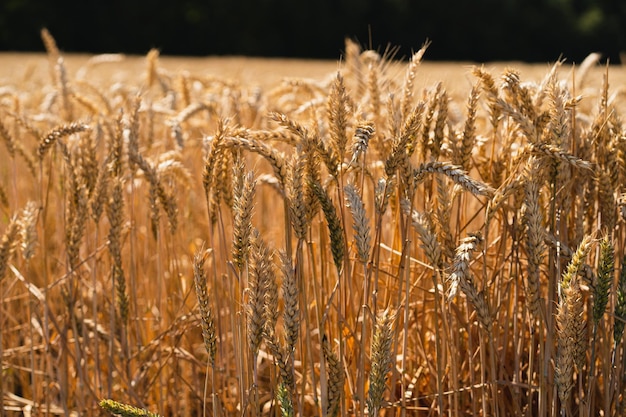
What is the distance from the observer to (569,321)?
1.37 metres

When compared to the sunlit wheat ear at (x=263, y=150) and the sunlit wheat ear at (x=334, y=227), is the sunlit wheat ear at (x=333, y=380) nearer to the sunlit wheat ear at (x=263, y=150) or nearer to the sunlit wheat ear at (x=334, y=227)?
the sunlit wheat ear at (x=334, y=227)

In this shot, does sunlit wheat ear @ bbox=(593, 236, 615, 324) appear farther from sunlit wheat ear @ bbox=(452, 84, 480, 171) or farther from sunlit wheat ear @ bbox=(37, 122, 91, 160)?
sunlit wheat ear @ bbox=(37, 122, 91, 160)

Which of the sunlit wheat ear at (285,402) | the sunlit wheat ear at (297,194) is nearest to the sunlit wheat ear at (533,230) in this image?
the sunlit wheat ear at (297,194)

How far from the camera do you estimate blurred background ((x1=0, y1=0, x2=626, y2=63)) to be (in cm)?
3372

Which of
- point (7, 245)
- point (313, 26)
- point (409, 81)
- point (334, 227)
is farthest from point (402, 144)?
point (313, 26)

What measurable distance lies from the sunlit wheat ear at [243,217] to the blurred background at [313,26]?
32676mm

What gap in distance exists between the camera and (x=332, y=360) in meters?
1.46

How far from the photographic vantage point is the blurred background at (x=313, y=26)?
3372 cm

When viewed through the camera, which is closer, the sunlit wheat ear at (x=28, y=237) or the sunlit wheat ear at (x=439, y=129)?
the sunlit wheat ear at (x=439, y=129)

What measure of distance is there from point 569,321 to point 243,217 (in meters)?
0.62

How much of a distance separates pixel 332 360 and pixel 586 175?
81 cm

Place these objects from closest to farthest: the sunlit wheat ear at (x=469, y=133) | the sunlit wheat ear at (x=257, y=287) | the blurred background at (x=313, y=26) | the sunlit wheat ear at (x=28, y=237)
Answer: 1. the sunlit wheat ear at (x=257, y=287)
2. the sunlit wheat ear at (x=469, y=133)
3. the sunlit wheat ear at (x=28, y=237)
4. the blurred background at (x=313, y=26)

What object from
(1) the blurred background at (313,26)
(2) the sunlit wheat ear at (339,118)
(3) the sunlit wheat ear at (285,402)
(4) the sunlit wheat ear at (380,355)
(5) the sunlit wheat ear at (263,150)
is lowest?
(3) the sunlit wheat ear at (285,402)

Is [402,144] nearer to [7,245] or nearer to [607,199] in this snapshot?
[607,199]
